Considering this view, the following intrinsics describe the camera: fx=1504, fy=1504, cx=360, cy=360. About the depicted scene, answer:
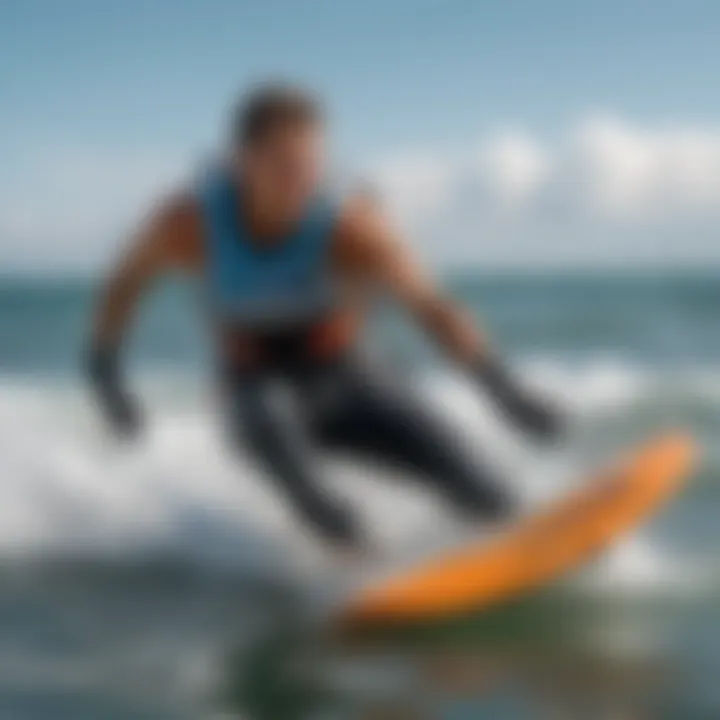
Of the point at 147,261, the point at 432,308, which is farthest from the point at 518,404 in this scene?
the point at 147,261

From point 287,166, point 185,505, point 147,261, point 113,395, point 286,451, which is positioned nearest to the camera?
point 287,166

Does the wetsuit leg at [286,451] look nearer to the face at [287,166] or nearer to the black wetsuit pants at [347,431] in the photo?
the black wetsuit pants at [347,431]

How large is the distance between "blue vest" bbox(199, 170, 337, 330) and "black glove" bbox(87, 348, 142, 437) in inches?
15.6

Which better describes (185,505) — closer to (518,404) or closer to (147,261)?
(147,261)

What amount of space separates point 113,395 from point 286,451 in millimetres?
555

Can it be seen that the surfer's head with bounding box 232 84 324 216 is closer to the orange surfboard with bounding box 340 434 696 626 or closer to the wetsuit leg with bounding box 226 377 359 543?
the wetsuit leg with bounding box 226 377 359 543

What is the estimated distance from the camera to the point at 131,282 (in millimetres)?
3934

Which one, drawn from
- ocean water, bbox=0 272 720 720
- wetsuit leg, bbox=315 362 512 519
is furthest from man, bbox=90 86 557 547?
ocean water, bbox=0 272 720 720

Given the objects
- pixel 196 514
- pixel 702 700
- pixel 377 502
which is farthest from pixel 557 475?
pixel 702 700

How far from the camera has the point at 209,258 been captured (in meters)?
3.87

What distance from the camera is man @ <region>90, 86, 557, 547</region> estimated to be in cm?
373

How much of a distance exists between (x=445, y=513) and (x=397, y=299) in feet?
2.20

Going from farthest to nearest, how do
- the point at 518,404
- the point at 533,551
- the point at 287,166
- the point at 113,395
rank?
1. the point at 113,395
2. the point at 287,166
3. the point at 533,551
4. the point at 518,404

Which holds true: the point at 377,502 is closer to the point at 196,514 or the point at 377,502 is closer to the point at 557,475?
the point at 196,514
